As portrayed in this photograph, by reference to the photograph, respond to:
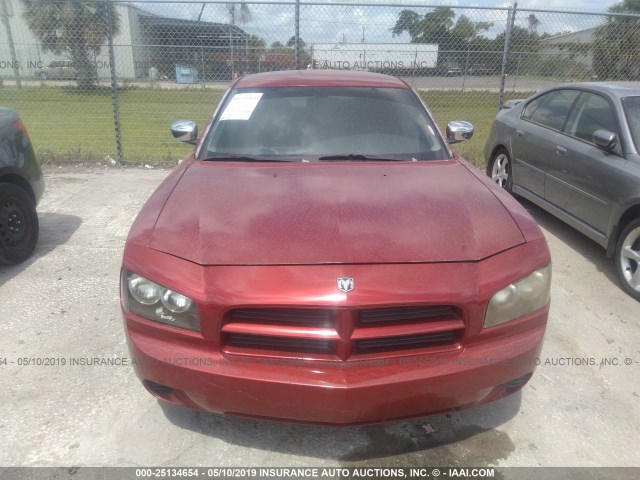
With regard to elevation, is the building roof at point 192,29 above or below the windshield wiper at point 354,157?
above

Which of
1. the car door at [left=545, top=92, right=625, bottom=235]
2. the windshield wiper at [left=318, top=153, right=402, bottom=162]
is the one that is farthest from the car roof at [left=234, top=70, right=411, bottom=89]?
the car door at [left=545, top=92, right=625, bottom=235]

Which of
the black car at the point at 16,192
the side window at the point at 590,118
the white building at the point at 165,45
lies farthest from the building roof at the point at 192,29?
the side window at the point at 590,118

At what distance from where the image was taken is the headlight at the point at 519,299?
1.99 metres

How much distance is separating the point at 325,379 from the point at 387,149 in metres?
1.73

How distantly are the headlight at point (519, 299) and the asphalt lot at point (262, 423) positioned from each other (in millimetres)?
745

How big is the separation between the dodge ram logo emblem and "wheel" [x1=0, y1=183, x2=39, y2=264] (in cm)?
339

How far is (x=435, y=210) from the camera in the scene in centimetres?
235

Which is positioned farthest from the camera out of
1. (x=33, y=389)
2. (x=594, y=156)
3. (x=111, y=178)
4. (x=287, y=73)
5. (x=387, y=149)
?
(x=111, y=178)

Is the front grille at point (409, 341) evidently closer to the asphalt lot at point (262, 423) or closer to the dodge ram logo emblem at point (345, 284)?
the dodge ram logo emblem at point (345, 284)

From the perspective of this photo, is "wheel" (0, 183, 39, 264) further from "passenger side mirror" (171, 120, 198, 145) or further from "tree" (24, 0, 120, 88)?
"tree" (24, 0, 120, 88)

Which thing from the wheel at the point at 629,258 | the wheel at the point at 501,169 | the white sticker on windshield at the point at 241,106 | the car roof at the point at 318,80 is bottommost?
the wheel at the point at 629,258

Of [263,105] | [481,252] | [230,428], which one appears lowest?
[230,428]

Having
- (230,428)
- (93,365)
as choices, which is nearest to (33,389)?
(93,365)

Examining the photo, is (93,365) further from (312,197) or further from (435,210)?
(435,210)
